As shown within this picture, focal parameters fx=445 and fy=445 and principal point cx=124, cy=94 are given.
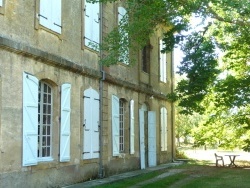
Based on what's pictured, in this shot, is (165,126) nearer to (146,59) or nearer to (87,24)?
(146,59)

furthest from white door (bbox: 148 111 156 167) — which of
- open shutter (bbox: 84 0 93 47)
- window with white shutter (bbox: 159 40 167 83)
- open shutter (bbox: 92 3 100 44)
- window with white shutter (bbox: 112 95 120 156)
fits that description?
open shutter (bbox: 84 0 93 47)

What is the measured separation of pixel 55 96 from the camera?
11812 mm

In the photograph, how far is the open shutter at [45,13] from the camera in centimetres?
1127

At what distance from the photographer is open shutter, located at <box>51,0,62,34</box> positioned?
11828 millimetres

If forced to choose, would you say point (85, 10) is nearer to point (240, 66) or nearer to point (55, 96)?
point (55, 96)

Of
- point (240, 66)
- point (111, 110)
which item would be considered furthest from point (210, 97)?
point (111, 110)

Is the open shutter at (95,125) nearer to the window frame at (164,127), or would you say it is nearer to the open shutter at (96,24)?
the open shutter at (96,24)

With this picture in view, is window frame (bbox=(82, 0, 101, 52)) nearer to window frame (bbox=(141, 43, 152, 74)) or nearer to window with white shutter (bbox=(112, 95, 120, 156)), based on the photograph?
window with white shutter (bbox=(112, 95, 120, 156))

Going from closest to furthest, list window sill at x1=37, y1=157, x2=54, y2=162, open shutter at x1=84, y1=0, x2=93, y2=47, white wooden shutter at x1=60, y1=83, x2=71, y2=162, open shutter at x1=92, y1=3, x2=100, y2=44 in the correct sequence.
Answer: window sill at x1=37, y1=157, x2=54, y2=162 → white wooden shutter at x1=60, y1=83, x2=71, y2=162 → open shutter at x1=84, y1=0, x2=93, y2=47 → open shutter at x1=92, y1=3, x2=100, y2=44

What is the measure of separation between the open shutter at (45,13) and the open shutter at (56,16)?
0.19 meters

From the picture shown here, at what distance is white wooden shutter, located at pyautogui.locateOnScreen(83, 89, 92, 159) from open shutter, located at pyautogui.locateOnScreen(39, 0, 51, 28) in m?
2.75

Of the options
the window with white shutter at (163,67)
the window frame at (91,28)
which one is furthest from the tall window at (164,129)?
the window frame at (91,28)

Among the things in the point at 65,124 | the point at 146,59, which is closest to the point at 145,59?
the point at 146,59

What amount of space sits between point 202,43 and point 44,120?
570 centimetres
